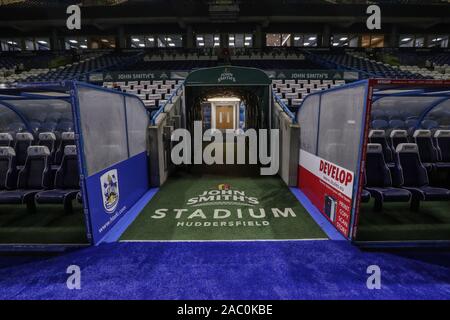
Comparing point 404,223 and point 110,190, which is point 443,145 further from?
point 110,190

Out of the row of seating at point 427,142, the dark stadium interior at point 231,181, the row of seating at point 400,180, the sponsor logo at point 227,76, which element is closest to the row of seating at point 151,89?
the dark stadium interior at point 231,181

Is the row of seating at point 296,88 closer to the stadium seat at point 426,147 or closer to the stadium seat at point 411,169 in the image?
the stadium seat at point 426,147

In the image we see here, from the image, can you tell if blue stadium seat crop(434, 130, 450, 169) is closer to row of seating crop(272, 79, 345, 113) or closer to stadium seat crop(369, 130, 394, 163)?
stadium seat crop(369, 130, 394, 163)

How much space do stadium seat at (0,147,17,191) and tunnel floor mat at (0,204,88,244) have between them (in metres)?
0.52

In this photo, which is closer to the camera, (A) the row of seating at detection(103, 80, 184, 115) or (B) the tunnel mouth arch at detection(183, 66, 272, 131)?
(B) the tunnel mouth arch at detection(183, 66, 272, 131)

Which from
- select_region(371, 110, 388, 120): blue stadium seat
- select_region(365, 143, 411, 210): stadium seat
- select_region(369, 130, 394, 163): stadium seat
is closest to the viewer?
select_region(365, 143, 411, 210): stadium seat

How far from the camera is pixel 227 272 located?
2.50m

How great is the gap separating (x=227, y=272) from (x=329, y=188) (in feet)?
Result: 6.99

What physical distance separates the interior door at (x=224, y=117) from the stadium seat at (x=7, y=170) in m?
16.6

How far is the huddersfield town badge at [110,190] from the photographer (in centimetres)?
336

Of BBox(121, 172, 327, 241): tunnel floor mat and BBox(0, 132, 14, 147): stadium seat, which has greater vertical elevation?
BBox(0, 132, 14, 147): stadium seat

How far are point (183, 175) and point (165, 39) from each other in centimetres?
1920

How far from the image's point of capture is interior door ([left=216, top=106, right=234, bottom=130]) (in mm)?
20188

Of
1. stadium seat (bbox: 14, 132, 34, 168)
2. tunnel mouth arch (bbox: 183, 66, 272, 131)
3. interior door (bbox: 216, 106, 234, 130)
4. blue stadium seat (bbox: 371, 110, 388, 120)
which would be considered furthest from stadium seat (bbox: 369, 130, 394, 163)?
Answer: interior door (bbox: 216, 106, 234, 130)
